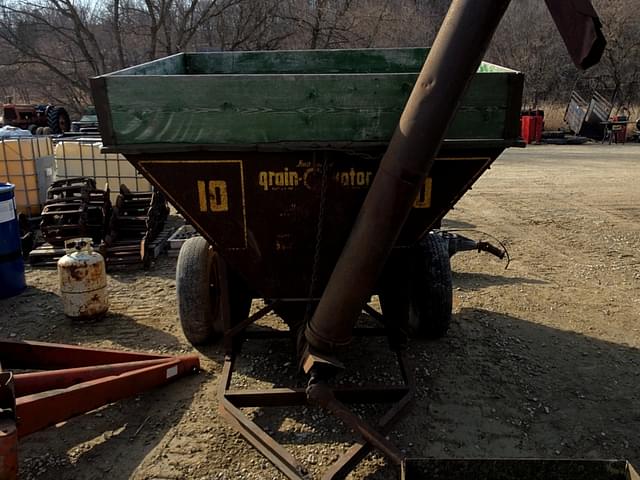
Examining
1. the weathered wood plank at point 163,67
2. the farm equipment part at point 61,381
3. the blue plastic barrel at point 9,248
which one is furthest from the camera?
the blue plastic barrel at point 9,248

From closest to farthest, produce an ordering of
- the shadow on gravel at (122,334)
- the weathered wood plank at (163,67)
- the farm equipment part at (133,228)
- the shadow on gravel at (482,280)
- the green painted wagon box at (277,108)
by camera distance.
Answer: the green painted wagon box at (277,108) → the weathered wood plank at (163,67) → the shadow on gravel at (122,334) → the shadow on gravel at (482,280) → the farm equipment part at (133,228)

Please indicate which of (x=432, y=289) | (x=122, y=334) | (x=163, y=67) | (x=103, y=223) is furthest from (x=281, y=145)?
(x=103, y=223)

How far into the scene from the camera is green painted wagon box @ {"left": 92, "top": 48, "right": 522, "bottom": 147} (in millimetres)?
2889

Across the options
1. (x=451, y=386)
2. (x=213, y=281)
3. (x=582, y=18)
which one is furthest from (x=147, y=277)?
(x=582, y=18)

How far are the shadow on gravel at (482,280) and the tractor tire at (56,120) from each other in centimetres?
1723

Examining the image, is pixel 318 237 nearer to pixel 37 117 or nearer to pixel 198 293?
pixel 198 293

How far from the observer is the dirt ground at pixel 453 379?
308cm

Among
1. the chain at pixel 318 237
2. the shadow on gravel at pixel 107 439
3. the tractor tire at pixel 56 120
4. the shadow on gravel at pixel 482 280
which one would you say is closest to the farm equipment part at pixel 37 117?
the tractor tire at pixel 56 120

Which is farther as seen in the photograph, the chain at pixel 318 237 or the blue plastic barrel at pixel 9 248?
the blue plastic barrel at pixel 9 248

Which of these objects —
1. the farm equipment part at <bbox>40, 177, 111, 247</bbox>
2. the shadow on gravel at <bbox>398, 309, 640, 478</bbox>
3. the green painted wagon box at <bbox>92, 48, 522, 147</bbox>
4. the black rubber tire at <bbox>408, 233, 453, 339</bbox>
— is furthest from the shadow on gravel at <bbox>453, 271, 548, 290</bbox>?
the farm equipment part at <bbox>40, 177, 111, 247</bbox>

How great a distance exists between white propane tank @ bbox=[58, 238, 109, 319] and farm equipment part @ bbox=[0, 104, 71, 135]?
16197mm

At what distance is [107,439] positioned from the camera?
3.20 m

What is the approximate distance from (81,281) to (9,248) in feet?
4.03

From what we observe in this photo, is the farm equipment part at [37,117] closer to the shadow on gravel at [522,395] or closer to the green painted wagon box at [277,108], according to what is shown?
the green painted wagon box at [277,108]
